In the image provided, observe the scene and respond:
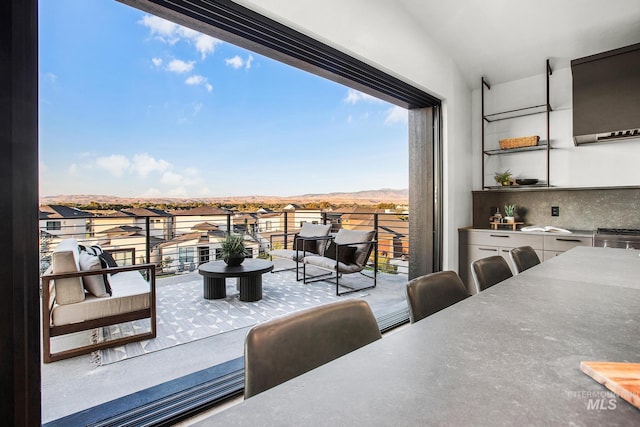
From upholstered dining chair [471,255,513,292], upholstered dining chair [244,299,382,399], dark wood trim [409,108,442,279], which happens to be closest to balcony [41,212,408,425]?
dark wood trim [409,108,442,279]

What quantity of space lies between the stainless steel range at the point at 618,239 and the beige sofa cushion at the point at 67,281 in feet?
14.8

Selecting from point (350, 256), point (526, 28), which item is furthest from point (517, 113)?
point (350, 256)

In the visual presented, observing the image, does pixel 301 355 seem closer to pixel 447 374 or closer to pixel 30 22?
pixel 447 374

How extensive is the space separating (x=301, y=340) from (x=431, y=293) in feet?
2.28

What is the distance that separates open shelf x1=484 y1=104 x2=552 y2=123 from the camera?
376 centimetres

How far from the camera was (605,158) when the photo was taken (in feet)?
11.1

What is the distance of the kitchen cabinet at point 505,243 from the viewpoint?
3205 millimetres

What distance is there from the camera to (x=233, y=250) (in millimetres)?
3611

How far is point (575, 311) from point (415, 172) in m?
2.79

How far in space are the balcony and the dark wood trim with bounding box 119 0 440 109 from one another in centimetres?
205

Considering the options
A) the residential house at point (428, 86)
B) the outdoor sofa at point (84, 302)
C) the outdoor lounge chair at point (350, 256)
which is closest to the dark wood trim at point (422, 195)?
the residential house at point (428, 86)

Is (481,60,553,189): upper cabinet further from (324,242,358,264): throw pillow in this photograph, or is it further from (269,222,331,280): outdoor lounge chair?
(269,222,331,280): outdoor lounge chair

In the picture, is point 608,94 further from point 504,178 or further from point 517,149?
point 504,178

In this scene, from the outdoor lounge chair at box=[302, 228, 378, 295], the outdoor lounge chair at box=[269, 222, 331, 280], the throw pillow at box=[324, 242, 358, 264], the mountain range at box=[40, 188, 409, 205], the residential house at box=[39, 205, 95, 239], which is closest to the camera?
the residential house at box=[39, 205, 95, 239]
